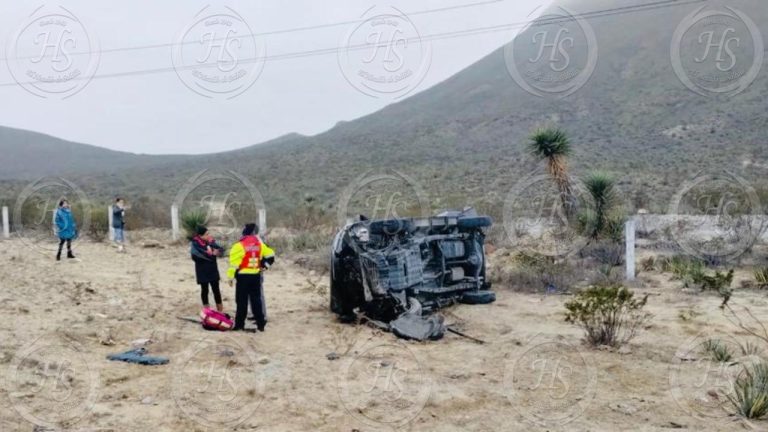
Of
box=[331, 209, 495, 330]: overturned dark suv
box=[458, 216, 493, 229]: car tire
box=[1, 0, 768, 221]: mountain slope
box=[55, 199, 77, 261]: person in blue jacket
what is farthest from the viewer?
box=[1, 0, 768, 221]: mountain slope

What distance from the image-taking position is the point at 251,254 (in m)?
8.70

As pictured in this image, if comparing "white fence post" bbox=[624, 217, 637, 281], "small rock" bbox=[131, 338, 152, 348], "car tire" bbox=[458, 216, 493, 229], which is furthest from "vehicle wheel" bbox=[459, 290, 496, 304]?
"small rock" bbox=[131, 338, 152, 348]

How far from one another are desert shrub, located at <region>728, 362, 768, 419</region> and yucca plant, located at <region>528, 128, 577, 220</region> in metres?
11.7

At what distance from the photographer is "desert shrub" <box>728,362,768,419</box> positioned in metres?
5.45

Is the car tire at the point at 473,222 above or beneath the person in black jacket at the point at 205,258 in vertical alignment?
above

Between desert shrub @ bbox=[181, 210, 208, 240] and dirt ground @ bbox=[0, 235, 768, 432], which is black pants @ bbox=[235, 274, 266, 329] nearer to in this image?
dirt ground @ bbox=[0, 235, 768, 432]

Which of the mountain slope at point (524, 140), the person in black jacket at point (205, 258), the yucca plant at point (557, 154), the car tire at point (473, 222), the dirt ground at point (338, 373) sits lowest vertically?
the dirt ground at point (338, 373)

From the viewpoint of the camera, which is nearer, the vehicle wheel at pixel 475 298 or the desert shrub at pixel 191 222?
the vehicle wheel at pixel 475 298

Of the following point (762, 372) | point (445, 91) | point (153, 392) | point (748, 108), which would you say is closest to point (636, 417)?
point (762, 372)

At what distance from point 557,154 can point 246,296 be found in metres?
11.2

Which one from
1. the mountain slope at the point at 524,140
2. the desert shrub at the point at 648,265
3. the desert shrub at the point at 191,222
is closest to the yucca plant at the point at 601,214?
the desert shrub at the point at 648,265

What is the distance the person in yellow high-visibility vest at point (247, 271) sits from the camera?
8.66 metres

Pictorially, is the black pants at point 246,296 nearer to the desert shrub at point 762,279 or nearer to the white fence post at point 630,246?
the white fence post at point 630,246

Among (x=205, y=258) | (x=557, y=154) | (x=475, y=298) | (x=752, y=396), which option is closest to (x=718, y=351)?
(x=752, y=396)
